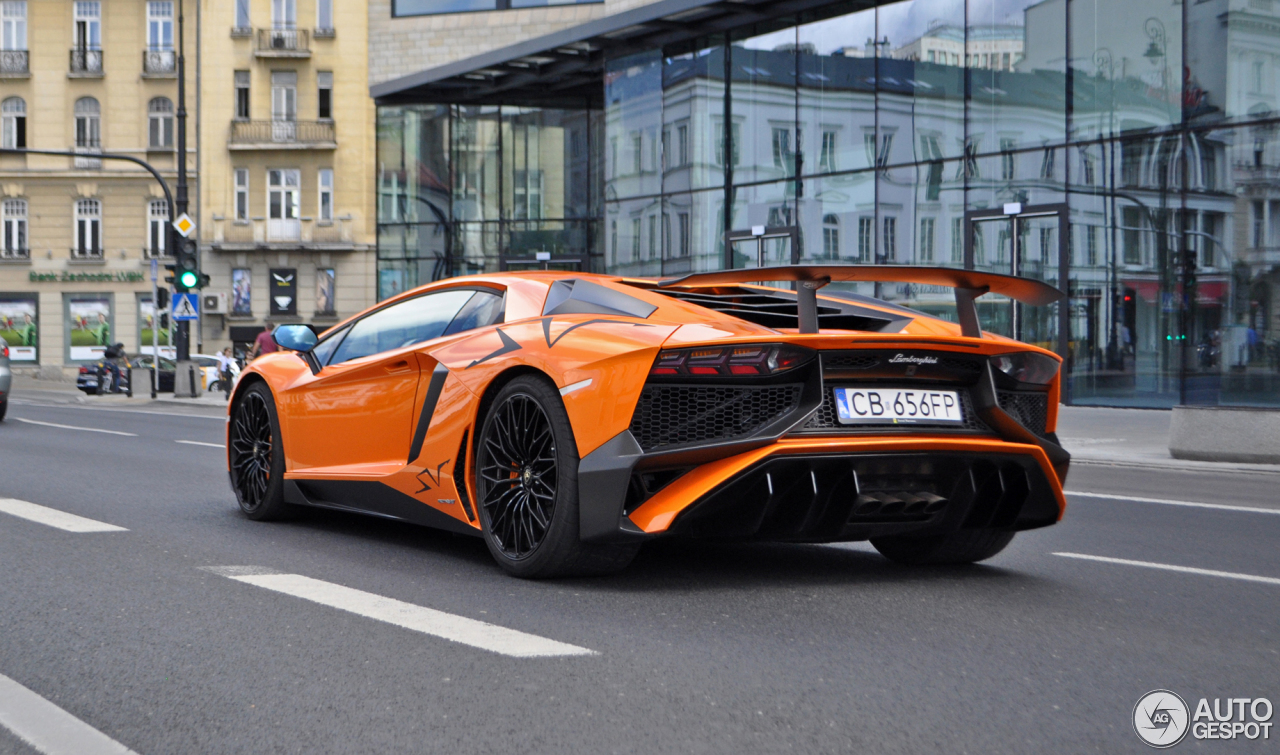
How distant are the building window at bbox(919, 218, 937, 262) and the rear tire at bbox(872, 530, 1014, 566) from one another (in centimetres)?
1823

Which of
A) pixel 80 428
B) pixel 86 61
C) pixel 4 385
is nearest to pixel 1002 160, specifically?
pixel 80 428

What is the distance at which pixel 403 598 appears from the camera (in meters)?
4.68

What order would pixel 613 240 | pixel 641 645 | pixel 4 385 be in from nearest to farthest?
pixel 641 645
pixel 4 385
pixel 613 240

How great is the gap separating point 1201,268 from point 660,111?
11.7 meters

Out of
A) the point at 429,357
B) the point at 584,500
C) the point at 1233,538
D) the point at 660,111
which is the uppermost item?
the point at 660,111

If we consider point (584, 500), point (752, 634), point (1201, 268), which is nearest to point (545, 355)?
point (584, 500)

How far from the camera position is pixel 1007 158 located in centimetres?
2242

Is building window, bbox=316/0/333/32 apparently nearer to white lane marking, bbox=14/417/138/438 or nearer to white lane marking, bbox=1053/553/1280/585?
white lane marking, bbox=14/417/138/438

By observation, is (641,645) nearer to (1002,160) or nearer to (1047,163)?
(1047,163)

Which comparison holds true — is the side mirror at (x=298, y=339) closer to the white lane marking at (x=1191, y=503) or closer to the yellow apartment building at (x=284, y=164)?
the white lane marking at (x=1191, y=503)

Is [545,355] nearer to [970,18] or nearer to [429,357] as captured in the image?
[429,357]

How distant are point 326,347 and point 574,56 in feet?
78.5

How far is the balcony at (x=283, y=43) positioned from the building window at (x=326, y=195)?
403 cm

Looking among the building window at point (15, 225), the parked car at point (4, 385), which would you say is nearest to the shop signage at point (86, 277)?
the building window at point (15, 225)
